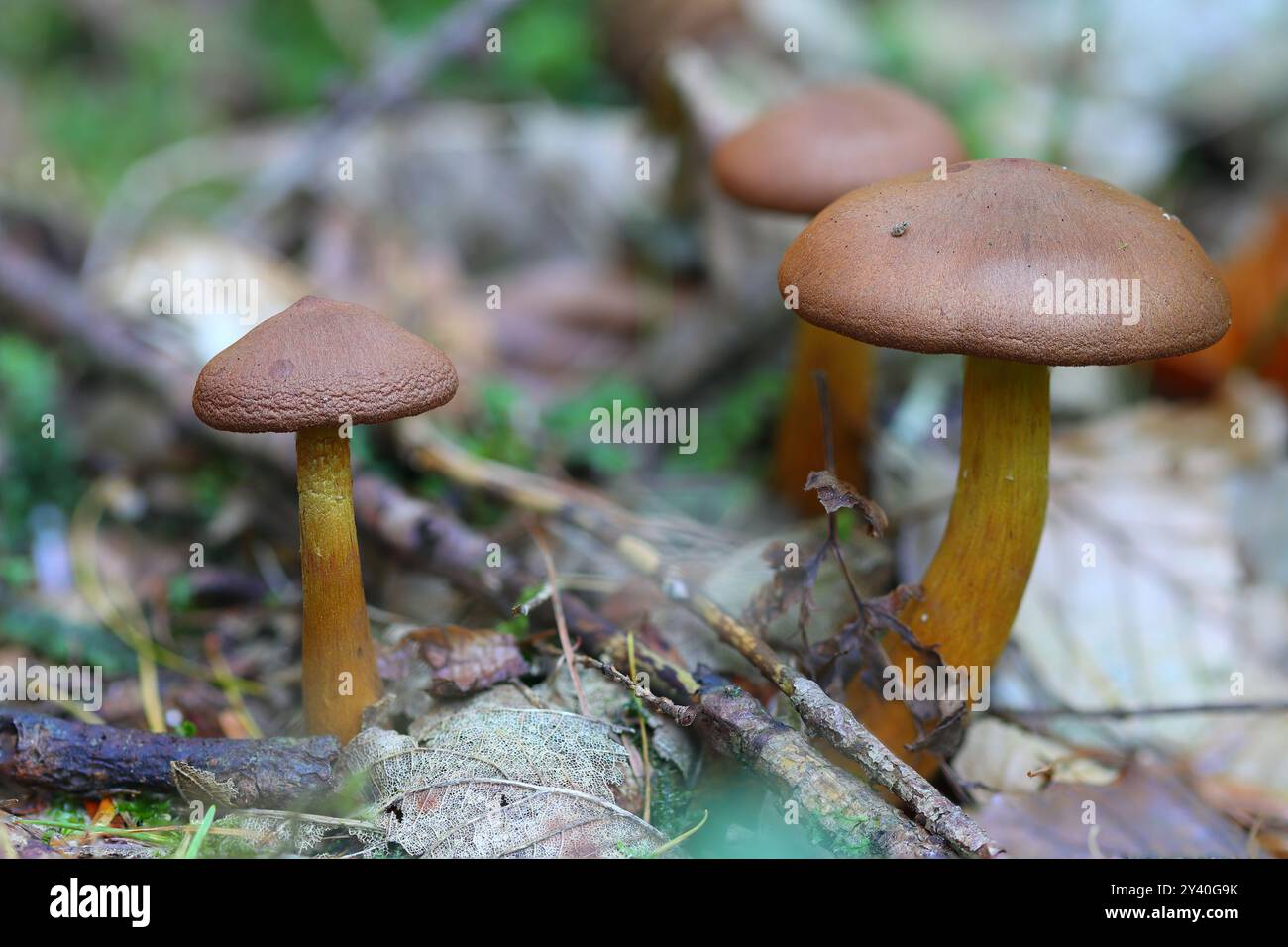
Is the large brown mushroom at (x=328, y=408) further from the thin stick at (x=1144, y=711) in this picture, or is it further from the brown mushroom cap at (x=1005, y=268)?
the thin stick at (x=1144, y=711)

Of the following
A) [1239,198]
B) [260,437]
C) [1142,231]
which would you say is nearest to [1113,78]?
[1239,198]

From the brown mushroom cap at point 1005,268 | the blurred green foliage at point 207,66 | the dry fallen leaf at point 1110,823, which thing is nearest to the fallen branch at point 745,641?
the dry fallen leaf at point 1110,823

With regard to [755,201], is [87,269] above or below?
below

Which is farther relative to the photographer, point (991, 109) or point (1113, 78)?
point (1113, 78)

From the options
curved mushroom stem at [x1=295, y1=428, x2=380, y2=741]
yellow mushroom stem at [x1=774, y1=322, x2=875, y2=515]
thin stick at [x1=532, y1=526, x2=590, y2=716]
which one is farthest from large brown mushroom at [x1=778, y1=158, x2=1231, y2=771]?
yellow mushroom stem at [x1=774, y1=322, x2=875, y2=515]
